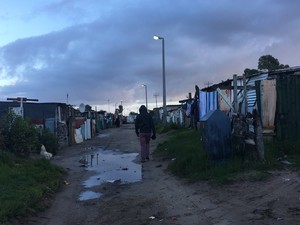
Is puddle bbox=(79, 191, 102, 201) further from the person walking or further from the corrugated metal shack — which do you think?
the person walking

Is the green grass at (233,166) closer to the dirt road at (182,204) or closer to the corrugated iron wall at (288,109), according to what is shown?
the dirt road at (182,204)

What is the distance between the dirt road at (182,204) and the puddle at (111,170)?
749 mm

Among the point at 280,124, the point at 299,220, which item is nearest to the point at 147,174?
the point at 280,124

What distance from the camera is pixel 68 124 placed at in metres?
26.9

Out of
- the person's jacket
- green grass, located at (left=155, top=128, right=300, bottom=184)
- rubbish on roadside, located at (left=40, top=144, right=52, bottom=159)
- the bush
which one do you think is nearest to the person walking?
the person's jacket

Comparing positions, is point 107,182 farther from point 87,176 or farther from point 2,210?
point 2,210

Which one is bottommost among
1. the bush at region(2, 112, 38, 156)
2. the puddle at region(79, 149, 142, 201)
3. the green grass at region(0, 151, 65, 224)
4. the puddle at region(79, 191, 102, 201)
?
the puddle at region(79, 191, 102, 201)

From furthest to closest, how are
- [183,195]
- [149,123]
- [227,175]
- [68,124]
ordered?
[68,124] < [149,123] < [227,175] < [183,195]

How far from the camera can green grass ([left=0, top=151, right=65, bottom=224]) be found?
24.9ft

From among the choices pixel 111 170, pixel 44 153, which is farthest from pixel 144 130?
pixel 44 153

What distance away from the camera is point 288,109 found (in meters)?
12.1

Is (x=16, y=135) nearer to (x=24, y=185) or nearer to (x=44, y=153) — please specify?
(x=44, y=153)

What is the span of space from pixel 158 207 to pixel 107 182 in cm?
355

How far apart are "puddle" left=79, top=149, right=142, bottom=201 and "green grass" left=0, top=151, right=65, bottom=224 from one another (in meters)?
0.91
